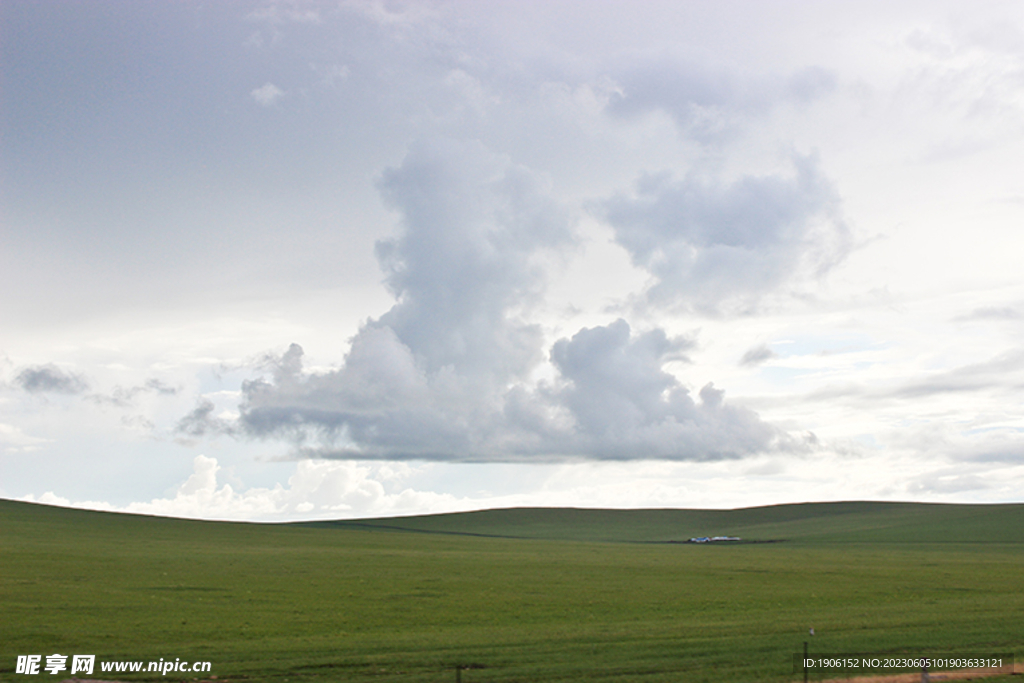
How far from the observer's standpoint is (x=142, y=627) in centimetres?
2964

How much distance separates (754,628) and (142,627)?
825 inches

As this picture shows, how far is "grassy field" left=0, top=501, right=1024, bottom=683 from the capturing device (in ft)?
73.5

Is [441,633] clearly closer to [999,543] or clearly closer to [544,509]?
[999,543]

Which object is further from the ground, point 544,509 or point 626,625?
point 544,509

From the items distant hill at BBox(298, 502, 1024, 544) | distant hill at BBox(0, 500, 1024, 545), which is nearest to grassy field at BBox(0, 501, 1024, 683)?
distant hill at BBox(0, 500, 1024, 545)

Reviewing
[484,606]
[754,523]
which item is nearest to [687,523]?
[754,523]

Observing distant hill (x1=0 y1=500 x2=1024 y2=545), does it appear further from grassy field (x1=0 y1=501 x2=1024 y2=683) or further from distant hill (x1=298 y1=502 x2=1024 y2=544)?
grassy field (x1=0 y1=501 x2=1024 y2=683)

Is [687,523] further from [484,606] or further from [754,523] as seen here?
[484,606]

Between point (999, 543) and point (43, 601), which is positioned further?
point (999, 543)

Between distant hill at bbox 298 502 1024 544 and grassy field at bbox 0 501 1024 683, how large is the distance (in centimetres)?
1587

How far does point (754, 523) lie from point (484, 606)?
115 meters

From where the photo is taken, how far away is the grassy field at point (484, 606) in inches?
882

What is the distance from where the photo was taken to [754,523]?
468 ft

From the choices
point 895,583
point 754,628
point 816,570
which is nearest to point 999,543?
point 816,570
